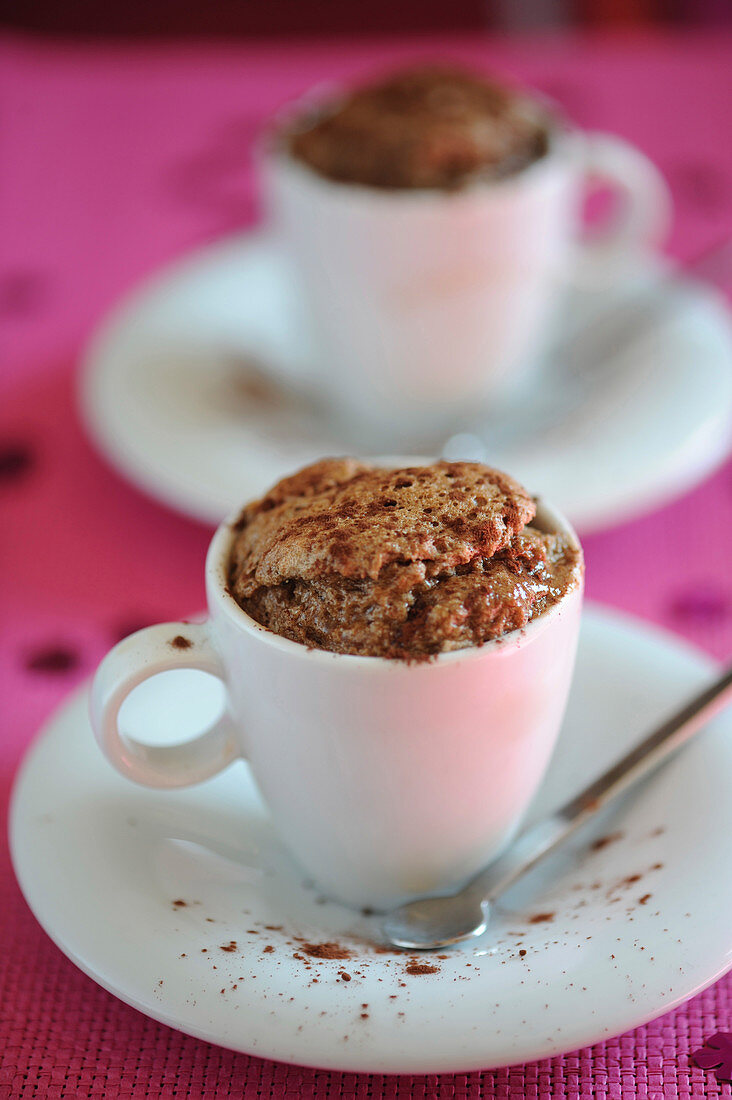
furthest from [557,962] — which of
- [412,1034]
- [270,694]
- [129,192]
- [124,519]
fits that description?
[129,192]

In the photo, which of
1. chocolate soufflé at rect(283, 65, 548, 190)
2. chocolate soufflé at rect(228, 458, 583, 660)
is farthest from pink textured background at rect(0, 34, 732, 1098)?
chocolate soufflé at rect(283, 65, 548, 190)

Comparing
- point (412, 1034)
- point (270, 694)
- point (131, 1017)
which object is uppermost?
point (270, 694)

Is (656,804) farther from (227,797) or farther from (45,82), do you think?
(45,82)

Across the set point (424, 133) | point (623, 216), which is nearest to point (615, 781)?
point (424, 133)

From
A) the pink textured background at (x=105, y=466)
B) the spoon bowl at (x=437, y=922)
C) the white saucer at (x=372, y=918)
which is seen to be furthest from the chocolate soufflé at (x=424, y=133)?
the spoon bowl at (x=437, y=922)

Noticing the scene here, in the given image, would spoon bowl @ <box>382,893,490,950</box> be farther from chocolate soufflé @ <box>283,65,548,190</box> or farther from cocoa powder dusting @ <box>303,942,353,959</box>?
chocolate soufflé @ <box>283,65,548,190</box>

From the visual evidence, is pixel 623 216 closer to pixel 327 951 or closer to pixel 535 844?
pixel 535 844
